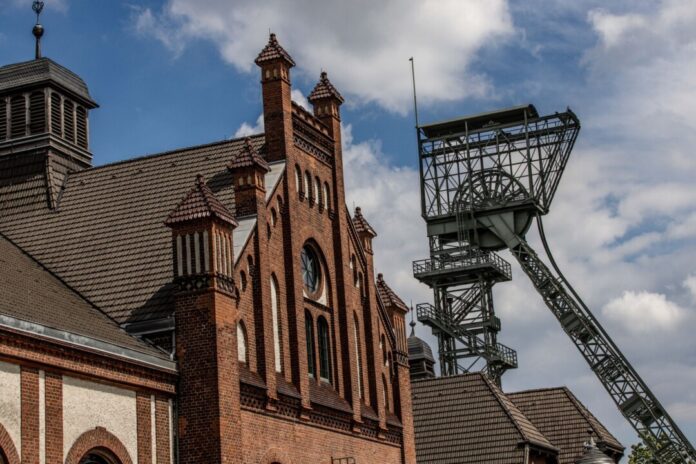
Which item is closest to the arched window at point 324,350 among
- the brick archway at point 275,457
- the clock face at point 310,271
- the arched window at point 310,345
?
the arched window at point 310,345

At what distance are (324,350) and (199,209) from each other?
287 inches

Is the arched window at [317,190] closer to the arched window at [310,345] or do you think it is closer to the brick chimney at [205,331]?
the arched window at [310,345]

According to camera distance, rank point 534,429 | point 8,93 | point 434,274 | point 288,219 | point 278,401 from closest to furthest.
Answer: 1. point 278,401
2. point 288,219
3. point 8,93
4. point 534,429
5. point 434,274

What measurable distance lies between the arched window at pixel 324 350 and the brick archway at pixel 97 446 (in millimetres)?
8989

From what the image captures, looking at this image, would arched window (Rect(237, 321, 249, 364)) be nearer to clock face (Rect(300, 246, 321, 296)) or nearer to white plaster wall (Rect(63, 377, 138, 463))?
white plaster wall (Rect(63, 377, 138, 463))

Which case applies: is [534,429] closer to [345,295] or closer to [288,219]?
[345,295]

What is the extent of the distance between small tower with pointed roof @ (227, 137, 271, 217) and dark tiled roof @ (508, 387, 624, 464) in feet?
79.7

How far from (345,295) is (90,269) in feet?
24.4

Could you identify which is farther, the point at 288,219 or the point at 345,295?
the point at 345,295

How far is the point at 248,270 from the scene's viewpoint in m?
29.1

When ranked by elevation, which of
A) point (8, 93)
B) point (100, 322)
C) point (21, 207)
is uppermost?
point (8, 93)

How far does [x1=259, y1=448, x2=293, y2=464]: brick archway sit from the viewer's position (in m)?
27.9

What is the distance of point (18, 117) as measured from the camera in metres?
36.2

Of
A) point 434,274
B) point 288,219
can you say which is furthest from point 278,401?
point 434,274
